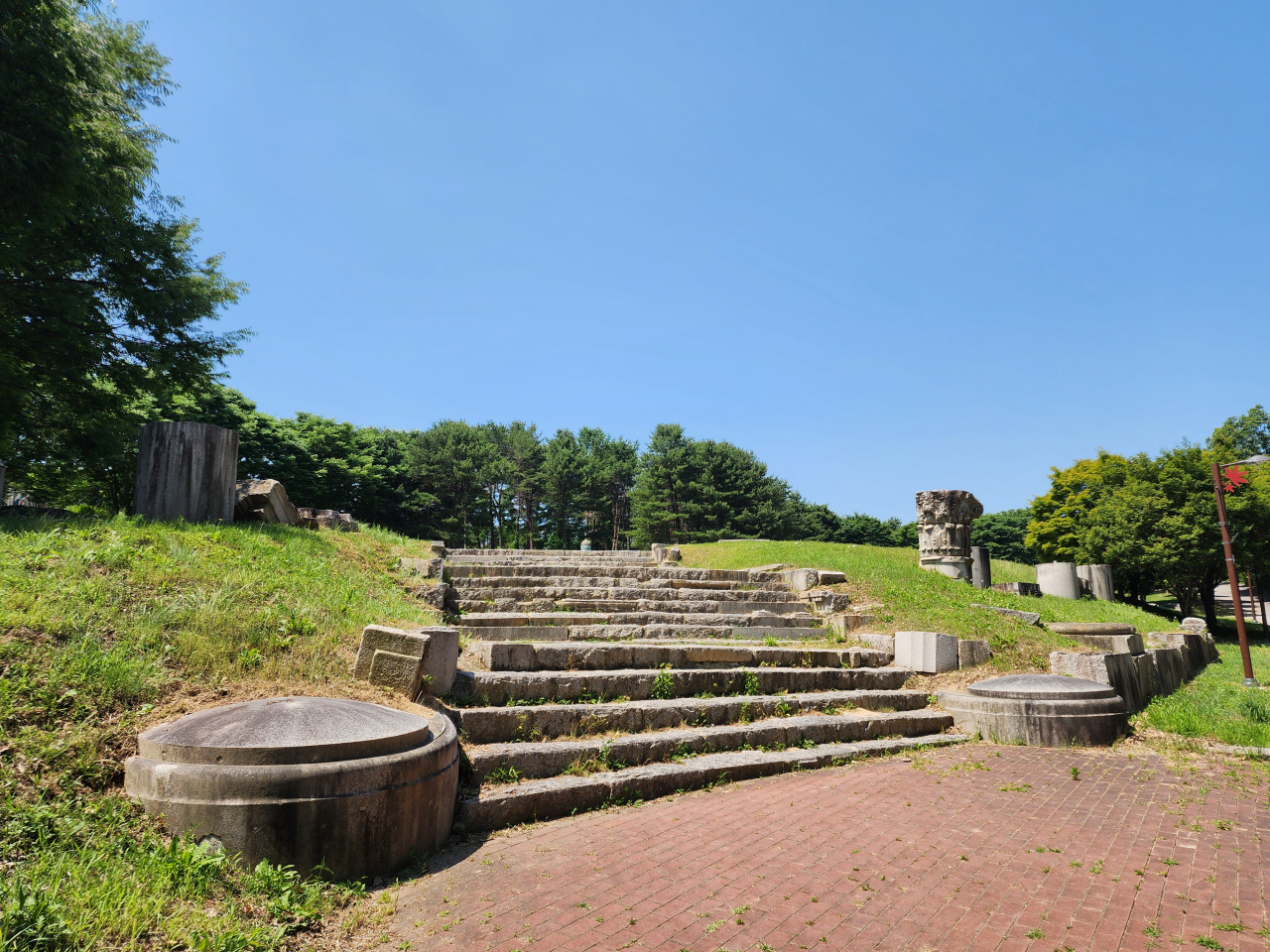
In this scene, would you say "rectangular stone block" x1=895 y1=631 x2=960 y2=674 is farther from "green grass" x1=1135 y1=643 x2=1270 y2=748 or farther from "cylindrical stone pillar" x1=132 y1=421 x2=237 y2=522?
"cylindrical stone pillar" x1=132 y1=421 x2=237 y2=522

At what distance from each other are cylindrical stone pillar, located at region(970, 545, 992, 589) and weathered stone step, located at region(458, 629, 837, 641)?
23.5 feet

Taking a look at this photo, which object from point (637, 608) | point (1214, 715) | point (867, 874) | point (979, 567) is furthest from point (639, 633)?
point (979, 567)

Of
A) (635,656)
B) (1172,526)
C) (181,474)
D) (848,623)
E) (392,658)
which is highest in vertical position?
(1172,526)

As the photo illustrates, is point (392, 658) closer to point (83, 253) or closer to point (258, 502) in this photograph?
point (258, 502)

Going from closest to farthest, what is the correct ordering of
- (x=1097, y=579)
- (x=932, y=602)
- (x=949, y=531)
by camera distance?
(x=932, y=602)
(x=949, y=531)
(x=1097, y=579)

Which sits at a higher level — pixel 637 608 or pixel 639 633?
pixel 637 608

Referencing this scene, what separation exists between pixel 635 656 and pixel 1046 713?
183 inches

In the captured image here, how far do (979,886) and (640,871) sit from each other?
73.8 inches

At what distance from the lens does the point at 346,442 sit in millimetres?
41656

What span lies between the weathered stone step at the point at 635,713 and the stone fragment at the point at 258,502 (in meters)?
5.37

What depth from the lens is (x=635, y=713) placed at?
5977 millimetres

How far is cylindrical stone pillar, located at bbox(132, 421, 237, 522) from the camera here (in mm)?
7699

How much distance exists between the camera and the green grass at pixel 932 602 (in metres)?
9.62

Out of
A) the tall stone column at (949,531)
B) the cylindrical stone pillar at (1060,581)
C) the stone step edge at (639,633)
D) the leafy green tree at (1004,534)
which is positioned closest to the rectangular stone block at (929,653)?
the stone step edge at (639,633)
